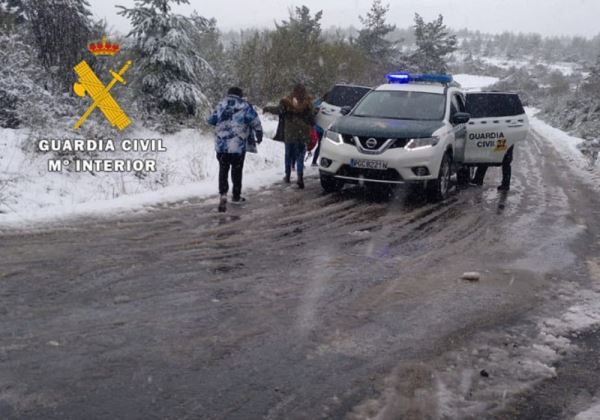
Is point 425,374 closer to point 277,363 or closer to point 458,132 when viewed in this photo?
point 277,363

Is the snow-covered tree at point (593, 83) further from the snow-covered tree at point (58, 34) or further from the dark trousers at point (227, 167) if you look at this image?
the dark trousers at point (227, 167)

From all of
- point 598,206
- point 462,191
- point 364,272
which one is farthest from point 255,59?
point 364,272

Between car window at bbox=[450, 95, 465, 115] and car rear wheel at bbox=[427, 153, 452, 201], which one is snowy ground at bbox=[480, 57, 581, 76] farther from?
car rear wheel at bbox=[427, 153, 452, 201]

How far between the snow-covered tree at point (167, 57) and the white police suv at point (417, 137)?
20.7 feet

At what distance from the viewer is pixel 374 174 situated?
8789 millimetres

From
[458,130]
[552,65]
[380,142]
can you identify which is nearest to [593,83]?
[458,130]

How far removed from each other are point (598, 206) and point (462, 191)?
2.26 meters

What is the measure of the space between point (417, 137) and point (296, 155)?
95.8 inches

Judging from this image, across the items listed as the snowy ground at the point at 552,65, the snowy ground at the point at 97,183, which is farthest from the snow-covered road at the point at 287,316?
the snowy ground at the point at 552,65

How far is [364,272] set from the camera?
17.6ft

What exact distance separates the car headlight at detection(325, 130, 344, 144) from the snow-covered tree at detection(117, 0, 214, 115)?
6774mm

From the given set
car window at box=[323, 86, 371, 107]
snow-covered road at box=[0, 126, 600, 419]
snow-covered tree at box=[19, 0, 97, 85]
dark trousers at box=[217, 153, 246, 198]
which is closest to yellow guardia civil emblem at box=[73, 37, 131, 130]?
snow-covered tree at box=[19, 0, 97, 85]

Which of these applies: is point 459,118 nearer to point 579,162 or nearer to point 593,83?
point 579,162

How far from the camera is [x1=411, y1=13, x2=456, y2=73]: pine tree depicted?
5656cm
